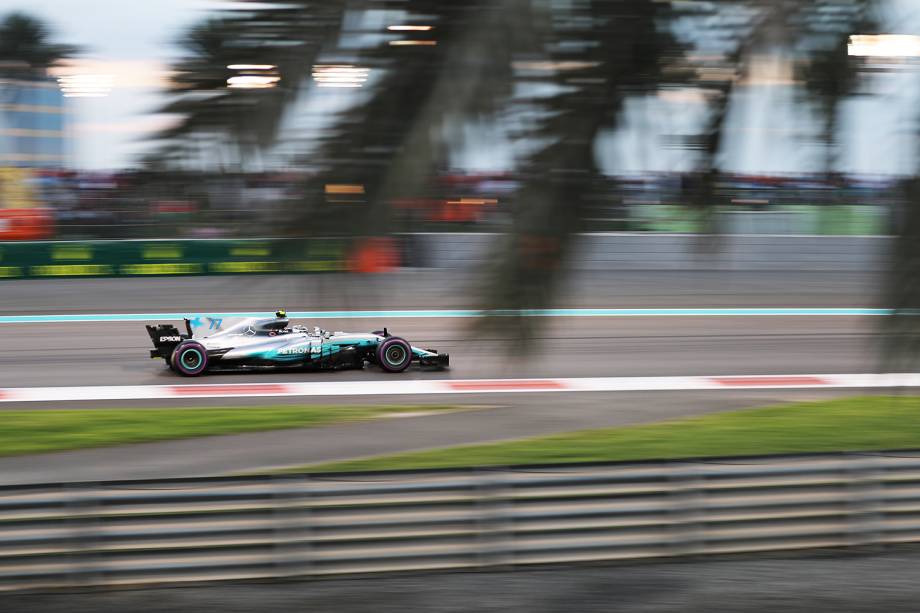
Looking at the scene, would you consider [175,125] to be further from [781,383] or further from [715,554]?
[781,383]

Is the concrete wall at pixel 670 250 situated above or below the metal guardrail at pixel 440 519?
above

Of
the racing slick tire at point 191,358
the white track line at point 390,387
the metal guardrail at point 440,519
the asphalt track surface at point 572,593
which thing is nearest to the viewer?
the asphalt track surface at point 572,593

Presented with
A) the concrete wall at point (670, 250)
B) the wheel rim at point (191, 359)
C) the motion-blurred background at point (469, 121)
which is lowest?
the wheel rim at point (191, 359)

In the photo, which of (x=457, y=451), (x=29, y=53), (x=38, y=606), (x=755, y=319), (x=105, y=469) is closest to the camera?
(x=29, y=53)

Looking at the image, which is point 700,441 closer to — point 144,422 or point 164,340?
point 144,422

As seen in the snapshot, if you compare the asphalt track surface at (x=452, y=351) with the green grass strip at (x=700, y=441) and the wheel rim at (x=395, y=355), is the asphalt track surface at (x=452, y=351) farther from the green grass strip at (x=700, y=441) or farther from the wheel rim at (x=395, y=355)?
the green grass strip at (x=700, y=441)

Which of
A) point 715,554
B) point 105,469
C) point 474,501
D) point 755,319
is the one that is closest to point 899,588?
point 715,554

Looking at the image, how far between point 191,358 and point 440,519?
835cm

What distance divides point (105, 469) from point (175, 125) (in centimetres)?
805

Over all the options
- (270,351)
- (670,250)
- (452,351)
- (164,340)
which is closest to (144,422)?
(270,351)

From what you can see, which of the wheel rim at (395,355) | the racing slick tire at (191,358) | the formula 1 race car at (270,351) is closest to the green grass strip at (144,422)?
the formula 1 race car at (270,351)

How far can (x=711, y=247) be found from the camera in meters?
1.65

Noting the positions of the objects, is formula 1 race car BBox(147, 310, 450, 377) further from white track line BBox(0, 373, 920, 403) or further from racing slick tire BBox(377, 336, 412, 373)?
white track line BBox(0, 373, 920, 403)

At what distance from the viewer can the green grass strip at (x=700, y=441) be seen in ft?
30.2
